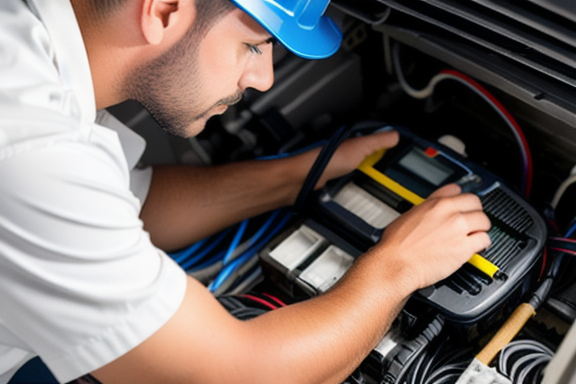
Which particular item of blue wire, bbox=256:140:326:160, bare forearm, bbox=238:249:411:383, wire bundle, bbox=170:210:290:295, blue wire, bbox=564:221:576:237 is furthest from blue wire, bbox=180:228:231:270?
blue wire, bbox=564:221:576:237

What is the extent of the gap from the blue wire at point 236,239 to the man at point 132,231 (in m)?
0.31

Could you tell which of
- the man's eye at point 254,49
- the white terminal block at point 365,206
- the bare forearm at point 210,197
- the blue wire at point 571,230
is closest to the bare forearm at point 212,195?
the bare forearm at point 210,197

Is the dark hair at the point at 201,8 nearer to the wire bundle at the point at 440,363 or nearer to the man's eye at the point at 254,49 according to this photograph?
the man's eye at the point at 254,49

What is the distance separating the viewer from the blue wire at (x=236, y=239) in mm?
1213

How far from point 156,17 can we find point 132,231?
0.82 feet

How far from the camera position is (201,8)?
0.78 m

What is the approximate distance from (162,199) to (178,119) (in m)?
0.27

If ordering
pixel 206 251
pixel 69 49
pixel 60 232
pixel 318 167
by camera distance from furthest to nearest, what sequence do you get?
pixel 206 251 → pixel 318 167 → pixel 69 49 → pixel 60 232

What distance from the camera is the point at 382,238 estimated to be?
1.00m

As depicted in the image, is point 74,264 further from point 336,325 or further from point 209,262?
point 209,262

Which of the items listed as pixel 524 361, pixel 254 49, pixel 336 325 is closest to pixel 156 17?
pixel 254 49

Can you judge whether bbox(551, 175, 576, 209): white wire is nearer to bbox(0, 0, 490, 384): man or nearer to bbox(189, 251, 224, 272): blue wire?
bbox(0, 0, 490, 384): man

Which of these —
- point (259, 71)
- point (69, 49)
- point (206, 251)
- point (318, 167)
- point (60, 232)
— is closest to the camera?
point (60, 232)

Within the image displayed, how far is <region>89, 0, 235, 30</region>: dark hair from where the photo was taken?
774 mm
